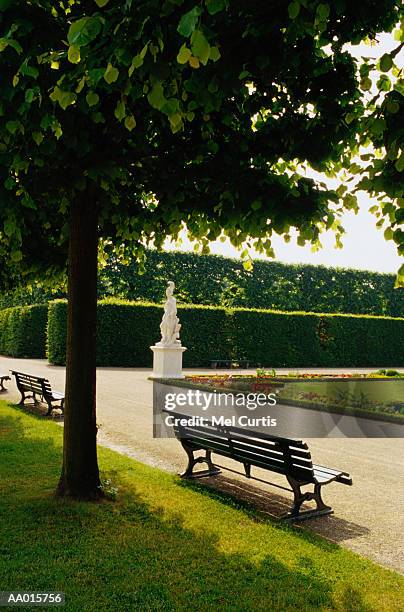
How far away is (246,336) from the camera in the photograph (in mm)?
26625

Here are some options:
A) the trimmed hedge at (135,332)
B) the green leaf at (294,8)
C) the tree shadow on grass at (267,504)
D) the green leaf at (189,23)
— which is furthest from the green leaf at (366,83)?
the trimmed hedge at (135,332)

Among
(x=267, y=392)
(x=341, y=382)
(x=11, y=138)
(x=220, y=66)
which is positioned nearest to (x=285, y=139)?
(x=220, y=66)

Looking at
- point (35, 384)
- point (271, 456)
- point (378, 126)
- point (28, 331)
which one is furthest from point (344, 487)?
point (28, 331)

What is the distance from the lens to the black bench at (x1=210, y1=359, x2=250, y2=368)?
25.2 m

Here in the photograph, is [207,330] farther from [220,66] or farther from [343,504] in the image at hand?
[220,66]

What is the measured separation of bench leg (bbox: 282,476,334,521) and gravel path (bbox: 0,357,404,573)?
0.08 m

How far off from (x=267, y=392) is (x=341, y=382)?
14.4 feet

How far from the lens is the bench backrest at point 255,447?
5027mm

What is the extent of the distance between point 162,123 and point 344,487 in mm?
4340

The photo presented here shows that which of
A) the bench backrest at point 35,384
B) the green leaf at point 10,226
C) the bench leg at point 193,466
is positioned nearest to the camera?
the green leaf at point 10,226

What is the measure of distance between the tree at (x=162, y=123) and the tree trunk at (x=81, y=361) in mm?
11

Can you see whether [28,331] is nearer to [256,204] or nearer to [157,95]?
[256,204]

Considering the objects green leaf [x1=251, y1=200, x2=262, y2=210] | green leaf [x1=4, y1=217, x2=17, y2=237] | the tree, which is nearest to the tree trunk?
the tree

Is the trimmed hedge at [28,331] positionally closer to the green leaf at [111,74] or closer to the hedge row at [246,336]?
the hedge row at [246,336]
